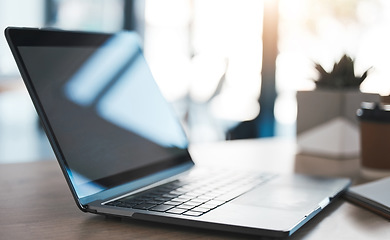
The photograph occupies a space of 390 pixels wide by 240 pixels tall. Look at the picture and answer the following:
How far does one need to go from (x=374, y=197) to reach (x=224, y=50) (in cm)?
355

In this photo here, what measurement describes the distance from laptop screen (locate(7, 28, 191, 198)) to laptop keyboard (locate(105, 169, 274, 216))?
51mm

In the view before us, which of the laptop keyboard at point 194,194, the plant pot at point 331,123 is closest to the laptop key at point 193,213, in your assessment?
the laptop keyboard at point 194,194

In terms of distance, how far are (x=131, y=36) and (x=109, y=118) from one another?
208 mm

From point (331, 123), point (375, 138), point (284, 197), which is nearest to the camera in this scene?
point (284, 197)

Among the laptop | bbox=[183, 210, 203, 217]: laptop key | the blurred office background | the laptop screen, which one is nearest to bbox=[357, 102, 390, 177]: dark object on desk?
the laptop

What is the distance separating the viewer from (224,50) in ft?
14.0

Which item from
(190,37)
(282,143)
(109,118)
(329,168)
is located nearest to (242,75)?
(190,37)

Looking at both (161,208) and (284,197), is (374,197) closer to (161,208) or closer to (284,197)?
(284,197)

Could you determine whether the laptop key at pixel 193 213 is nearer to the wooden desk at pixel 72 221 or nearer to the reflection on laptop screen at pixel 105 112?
the wooden desk at pixel 72 221

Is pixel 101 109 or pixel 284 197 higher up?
pixel 101 109

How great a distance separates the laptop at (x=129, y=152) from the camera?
25.5 inches

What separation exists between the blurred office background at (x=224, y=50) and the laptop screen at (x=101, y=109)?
10.4 ft

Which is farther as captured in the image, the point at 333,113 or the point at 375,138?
the point at 333,113

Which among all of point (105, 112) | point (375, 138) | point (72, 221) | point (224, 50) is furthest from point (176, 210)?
point (224, 50)
